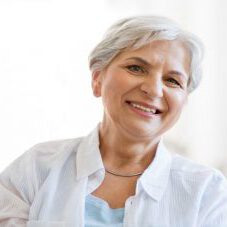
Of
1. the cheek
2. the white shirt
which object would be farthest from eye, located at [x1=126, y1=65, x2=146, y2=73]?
the white shirt

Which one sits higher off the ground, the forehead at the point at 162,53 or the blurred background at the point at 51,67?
the forehead at the point at 162,53

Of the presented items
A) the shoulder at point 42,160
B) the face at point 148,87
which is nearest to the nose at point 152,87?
the face at point 148,87

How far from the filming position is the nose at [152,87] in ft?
4.29

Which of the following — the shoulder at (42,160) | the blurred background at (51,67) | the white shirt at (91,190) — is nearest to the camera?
the white shirt at (91,190)

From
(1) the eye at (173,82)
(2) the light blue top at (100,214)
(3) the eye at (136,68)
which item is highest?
(3) the eye at (136,68)

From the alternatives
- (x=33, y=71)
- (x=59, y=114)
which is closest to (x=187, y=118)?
(x=59, y=114)

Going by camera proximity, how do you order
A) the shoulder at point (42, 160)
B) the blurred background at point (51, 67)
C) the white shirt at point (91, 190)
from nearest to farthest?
the white shirt at point (91, 190) < the shoulder at point (42, 160) < the blurred background at point (51, 67)

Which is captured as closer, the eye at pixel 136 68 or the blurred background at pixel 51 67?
the eye at pixel 136 68

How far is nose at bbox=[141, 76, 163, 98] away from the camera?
1.31 m

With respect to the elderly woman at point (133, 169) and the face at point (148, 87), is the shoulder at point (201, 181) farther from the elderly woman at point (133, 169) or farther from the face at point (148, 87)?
the face at point (148, 87)

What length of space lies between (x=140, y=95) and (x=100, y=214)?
361 mm

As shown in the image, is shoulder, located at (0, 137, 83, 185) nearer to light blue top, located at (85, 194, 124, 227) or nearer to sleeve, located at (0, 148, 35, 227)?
sleeve, located at (0, 148, 35, 227)

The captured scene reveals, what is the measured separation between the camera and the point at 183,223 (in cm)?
129

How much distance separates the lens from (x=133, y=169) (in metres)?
1.44
